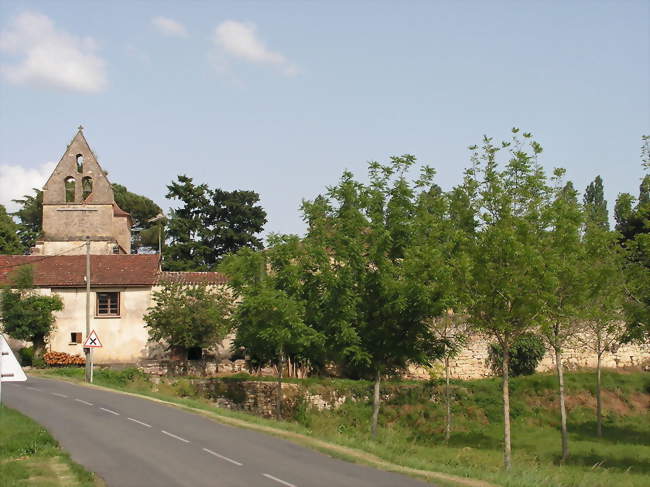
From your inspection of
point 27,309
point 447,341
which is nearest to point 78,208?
point 27,309

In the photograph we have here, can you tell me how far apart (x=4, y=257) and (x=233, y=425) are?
30.9 meters

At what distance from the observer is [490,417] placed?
37062 millimetres

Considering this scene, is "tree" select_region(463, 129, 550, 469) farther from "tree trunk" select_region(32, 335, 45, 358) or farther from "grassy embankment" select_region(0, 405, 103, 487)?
"tree trunk" select_region(32, 335, 45, 358)

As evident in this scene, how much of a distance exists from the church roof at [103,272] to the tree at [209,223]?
24.3 metres

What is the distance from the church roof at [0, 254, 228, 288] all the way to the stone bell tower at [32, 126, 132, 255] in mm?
9029

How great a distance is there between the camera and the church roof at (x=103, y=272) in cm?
4534

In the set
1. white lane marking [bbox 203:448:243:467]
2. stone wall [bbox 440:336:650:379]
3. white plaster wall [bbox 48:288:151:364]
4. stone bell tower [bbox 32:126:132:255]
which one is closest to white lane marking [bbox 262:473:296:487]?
white lane marking [bbox 203:448:243:467]

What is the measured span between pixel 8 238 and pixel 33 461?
63.7m

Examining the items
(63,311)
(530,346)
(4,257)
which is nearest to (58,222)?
(4,257)

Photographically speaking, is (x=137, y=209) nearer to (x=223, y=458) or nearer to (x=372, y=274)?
(x=372, y=274)

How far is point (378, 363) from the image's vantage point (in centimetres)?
3088

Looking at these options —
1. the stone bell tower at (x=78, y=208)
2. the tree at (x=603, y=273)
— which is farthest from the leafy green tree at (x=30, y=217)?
the tree at (x=603, y=273)

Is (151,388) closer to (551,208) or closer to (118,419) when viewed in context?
(118,419)

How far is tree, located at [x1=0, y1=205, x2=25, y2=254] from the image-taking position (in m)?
73.3
